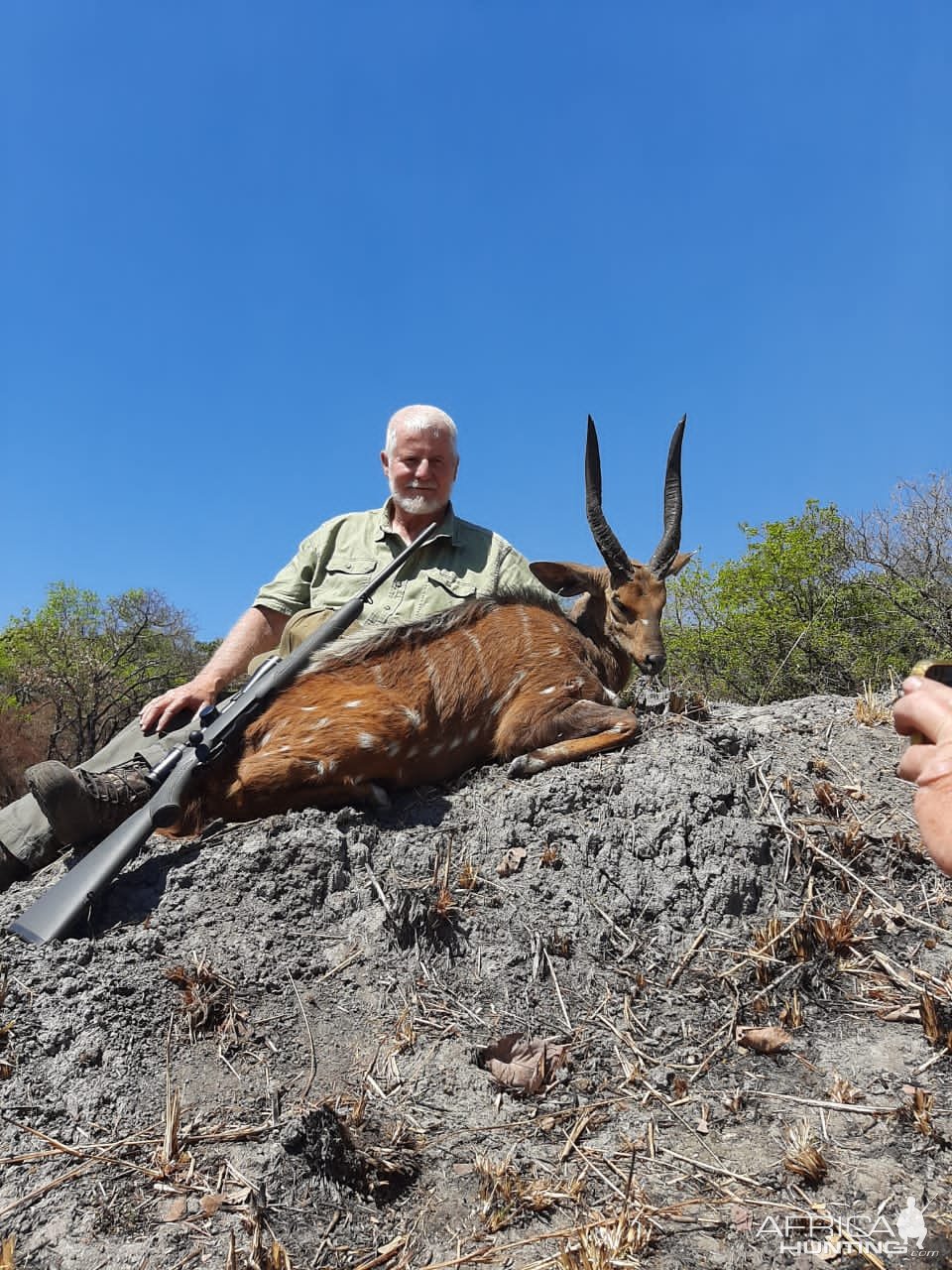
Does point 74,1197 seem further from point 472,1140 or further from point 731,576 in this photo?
point 731,576

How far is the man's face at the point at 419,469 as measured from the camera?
5.63m

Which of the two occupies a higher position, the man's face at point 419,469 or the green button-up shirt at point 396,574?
the man's face at point 419,469

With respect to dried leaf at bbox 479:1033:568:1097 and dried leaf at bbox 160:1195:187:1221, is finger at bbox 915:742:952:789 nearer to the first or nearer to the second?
dried leaf at bbox 479:1033:568:1097

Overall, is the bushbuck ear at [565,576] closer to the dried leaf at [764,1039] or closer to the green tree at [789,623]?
the dried leaf at [764,1039]

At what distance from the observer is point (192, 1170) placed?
265 cm

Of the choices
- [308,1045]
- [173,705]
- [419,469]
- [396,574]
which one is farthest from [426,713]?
[308,1045]

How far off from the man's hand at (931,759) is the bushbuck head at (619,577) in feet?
14.7

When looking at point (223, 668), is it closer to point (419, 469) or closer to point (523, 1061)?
point (419, 469)

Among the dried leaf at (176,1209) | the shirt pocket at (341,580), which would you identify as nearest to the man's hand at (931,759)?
the dried leaf at (176,1209)

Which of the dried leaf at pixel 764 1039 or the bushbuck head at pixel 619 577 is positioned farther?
the bushbuck head at pixel 619 577

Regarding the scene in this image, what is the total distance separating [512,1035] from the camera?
3217 mm

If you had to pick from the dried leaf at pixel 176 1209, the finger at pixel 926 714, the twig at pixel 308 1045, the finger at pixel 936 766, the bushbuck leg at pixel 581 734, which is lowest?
the dried leaf at pixel 176 1209

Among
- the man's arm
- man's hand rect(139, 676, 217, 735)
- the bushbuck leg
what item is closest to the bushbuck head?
the bushbuck leg

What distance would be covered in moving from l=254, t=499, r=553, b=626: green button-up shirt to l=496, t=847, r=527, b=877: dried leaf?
1852 millimetres
